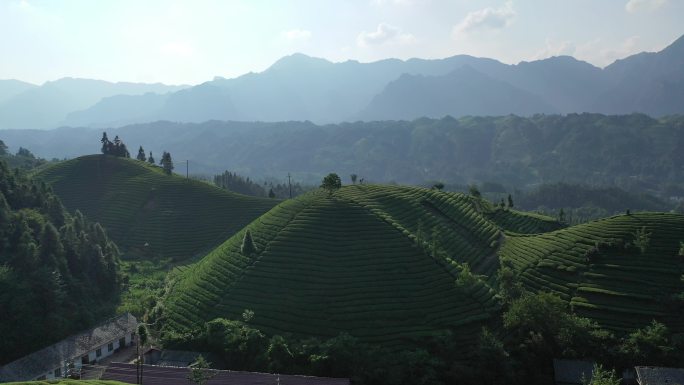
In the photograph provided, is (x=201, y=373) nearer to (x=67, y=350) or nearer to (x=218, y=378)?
(x=218, y=378)

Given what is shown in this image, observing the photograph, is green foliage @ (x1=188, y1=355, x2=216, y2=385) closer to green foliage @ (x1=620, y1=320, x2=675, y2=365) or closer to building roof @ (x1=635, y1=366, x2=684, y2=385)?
building roof @ (x1=635, y1=366, x2=684, y2=385)

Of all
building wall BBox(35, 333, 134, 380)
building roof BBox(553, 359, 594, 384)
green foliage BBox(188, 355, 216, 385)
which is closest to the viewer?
green foliage BBox(188, 355, 216, 385)

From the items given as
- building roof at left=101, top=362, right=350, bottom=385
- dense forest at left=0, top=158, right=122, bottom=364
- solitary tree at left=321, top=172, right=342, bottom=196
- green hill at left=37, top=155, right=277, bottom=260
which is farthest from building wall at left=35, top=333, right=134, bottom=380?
solitary tree at left=321, top=172, right=342, bottom=196

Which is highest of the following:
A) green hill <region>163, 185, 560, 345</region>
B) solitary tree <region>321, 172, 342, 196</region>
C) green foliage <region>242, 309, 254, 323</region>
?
solitary tree <region>321, 172, 342, 196</region>

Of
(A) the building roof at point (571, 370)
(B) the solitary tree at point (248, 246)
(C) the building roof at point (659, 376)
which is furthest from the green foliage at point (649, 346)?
(B) the solitary tree at point (248, 246)

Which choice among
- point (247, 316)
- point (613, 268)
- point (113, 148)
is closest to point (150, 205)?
point (113, 148)

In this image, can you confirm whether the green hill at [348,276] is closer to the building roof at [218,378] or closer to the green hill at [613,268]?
the green hill at [613,268]
